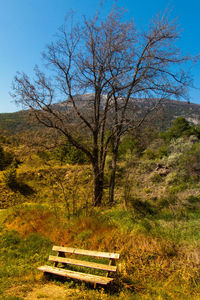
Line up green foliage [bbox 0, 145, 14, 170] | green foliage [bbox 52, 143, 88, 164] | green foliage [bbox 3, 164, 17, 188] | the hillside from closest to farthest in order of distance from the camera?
1. the hillside
2. green foliage [bbox 3, 164, 17, 188]
3. green foliage [bbox 0, 145, 14, 170]
4. green foliage [bbox 52, 143, 88, 164]

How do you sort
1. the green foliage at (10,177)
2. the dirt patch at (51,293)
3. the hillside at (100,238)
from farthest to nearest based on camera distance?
the green foliage at (10,177)
the hillside at (100,238)
the dirt patch at (51,293)

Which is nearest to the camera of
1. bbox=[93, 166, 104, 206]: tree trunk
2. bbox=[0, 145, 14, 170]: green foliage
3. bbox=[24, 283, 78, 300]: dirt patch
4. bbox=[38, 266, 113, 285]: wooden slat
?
bbox=[24, 283, 78, 300]: dirt patch

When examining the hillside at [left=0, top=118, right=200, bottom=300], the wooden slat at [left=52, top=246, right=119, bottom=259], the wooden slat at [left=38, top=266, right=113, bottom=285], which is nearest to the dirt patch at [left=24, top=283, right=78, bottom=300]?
the hillside at [left=0, top=118, right=200, bottom=300]

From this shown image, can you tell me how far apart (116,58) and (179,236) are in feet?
20.4

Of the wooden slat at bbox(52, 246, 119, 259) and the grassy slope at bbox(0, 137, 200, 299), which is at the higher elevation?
the wooden slat at bbox(52, 246, 119, 259)

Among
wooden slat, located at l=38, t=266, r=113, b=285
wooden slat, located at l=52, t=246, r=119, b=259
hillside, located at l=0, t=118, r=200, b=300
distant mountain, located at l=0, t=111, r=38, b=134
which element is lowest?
hillside, located at l=0, t=118, r=200, b=300

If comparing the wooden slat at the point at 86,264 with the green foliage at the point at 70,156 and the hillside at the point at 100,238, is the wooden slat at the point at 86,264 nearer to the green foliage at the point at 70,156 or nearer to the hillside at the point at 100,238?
the hillside at the point at 100,238

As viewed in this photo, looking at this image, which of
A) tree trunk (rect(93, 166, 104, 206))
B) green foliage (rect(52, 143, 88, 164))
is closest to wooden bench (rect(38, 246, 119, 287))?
tree trunk (rect(93, 166, 104, 206))

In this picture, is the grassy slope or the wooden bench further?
the grassy slope

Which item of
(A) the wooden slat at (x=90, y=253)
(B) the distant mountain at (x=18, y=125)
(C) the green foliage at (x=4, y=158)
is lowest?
(A) the wooden slat at (x=90, y=253)

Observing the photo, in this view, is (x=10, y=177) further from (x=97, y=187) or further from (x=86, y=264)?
(x=86, y=264)

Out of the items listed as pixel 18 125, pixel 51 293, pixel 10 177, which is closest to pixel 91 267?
pixel 51 293

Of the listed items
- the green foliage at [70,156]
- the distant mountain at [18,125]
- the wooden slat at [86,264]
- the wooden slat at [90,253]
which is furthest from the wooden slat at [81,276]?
the green foliage at [70,156]

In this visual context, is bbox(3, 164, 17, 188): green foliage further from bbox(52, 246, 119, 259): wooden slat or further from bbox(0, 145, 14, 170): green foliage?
bbox(52, 246, 119, 259): wooden slat
